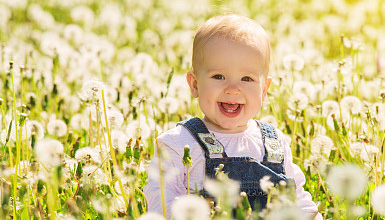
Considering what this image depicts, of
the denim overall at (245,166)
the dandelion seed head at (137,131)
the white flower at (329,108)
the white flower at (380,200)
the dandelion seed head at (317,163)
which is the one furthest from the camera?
the white flower at (329,108)

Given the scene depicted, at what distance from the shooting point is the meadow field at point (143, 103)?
157 cm

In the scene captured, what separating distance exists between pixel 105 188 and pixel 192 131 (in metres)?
0.38

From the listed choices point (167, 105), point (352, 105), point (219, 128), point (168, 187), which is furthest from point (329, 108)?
point (168, 187)

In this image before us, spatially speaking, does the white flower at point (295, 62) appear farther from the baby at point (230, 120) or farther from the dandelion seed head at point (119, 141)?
the dandelion seed head at point (119, 141)

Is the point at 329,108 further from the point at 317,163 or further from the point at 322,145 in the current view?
the point at 317,163

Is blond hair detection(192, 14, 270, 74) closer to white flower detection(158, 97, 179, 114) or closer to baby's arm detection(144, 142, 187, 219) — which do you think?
baby's arm detection(144, 142, 187, 219)

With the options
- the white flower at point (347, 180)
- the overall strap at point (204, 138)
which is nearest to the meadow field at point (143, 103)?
the white flower at point (347, 180)

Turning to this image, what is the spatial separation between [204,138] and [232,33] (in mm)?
380

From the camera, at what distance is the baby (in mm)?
1910

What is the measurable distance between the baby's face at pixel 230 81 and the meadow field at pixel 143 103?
0.99ft

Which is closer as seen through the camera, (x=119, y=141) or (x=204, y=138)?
(x=204, y=138)

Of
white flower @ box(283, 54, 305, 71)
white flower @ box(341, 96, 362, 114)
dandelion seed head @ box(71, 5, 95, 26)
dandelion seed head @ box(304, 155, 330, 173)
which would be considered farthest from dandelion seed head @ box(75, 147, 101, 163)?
dandelion seed head @ box(71, 5, 95, 26)

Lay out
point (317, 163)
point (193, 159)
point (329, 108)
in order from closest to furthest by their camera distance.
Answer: point (193, 159), point (317, 163), point (329, 108)

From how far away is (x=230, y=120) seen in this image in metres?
1.98
